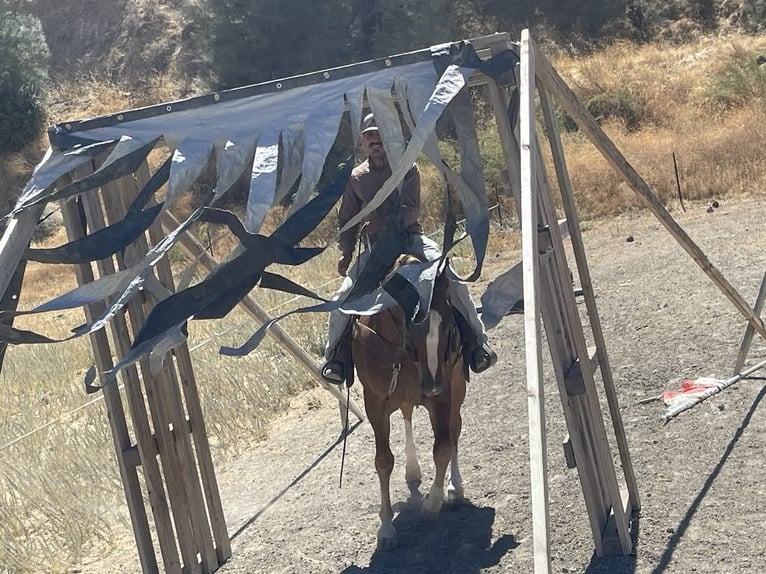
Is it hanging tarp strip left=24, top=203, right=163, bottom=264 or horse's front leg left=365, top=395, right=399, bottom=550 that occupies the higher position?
hanging tarp strip left=24, top=203, right=163, bottom=264

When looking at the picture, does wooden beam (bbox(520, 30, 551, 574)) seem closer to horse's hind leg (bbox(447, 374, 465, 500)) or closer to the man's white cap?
the man's white cap

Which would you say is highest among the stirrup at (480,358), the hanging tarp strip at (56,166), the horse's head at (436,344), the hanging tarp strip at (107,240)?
the hanging tarp strip at (56,166)

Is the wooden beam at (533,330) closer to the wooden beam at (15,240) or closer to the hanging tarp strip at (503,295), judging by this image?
the hanging tarp strip at (503,295)

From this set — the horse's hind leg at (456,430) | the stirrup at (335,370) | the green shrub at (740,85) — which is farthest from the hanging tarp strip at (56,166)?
the green shrub at (740,85)

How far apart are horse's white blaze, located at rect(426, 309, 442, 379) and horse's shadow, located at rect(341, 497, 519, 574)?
47.1 inches

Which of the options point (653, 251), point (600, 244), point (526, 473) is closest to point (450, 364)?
point (526, 473)

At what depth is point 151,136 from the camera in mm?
5500

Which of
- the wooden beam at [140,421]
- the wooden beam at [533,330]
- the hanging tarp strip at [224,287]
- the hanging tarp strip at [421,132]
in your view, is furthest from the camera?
the wooden beam at [140,421]

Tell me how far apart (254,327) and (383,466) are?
22.8 feet

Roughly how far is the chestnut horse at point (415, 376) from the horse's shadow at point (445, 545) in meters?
0.09

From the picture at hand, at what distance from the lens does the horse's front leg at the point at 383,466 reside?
6.57 meters

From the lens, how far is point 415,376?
645 centimetres

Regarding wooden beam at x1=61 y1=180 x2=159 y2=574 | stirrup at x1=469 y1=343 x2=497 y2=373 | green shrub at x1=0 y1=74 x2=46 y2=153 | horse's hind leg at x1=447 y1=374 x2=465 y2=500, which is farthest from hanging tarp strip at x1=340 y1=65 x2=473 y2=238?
green shrub at x1=0 y1=74 x2=46 y2=153

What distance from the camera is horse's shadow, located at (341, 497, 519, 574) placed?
6.19m
